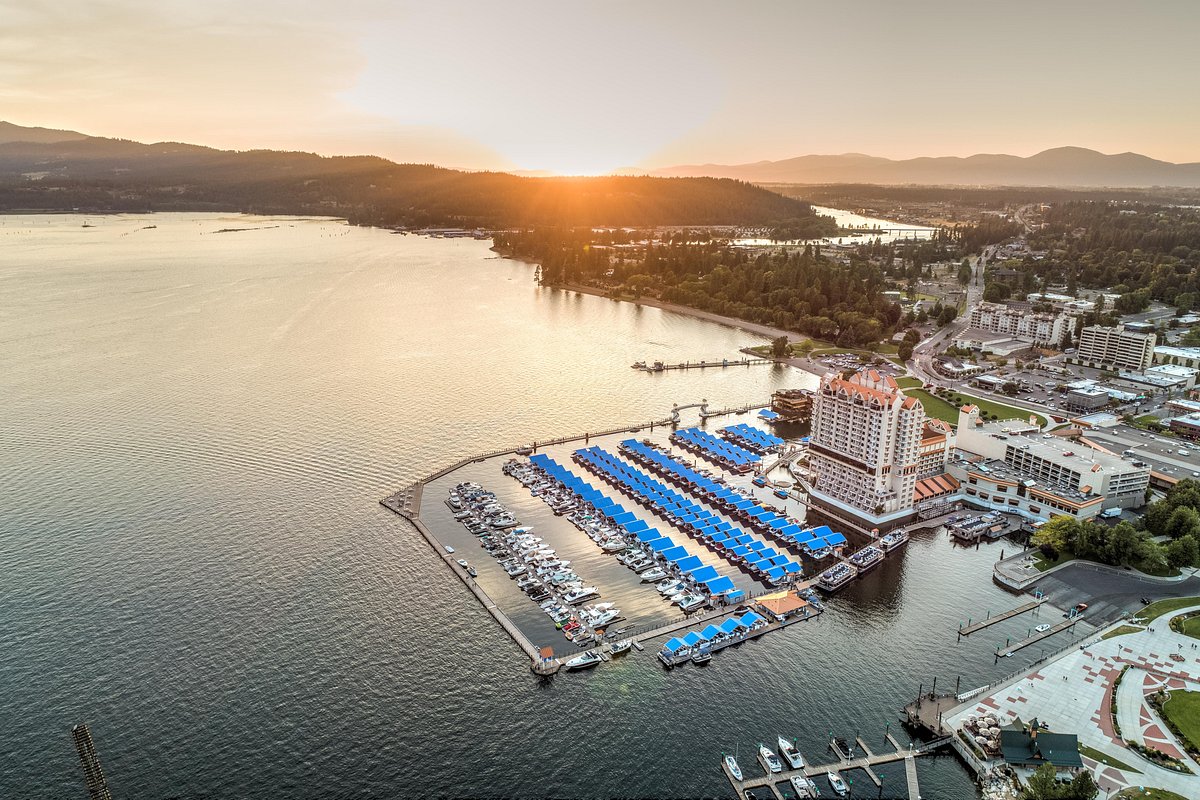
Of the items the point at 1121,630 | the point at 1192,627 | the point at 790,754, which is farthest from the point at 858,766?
the point at 1192,627

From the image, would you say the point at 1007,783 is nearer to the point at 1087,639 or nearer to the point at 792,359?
the point at 1087,639

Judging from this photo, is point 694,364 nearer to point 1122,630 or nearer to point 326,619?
point 1122,630

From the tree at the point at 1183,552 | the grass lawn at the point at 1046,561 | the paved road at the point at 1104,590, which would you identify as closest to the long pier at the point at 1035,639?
the paved road at the point at 1104,590

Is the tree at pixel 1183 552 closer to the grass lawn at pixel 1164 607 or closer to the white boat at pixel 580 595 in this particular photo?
the grass lawn at pixel 1164 607

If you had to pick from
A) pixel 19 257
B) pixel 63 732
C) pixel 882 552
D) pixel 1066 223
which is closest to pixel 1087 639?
pixel 882 552

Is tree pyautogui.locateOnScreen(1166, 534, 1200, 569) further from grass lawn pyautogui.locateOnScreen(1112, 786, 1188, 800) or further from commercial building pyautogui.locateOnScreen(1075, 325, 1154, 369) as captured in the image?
commercial building pyautogui.locateOnScreen(1075, 325, 1154, 369)
